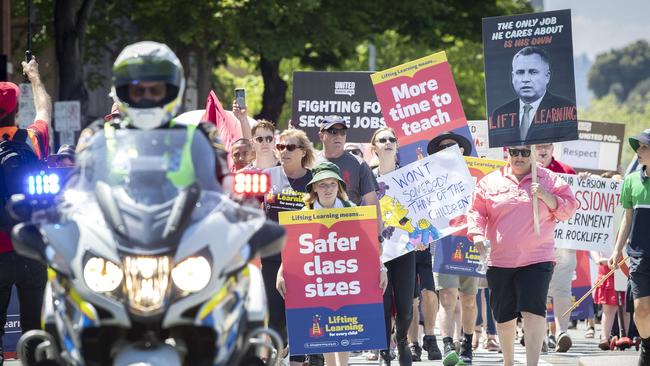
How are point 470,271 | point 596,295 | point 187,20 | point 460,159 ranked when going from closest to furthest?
point 460,159 → point 470,271 → point 596,295 → point 187,20

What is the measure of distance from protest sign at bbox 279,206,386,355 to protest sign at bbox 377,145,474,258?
218 centimetres

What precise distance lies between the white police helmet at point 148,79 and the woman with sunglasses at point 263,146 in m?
5.17

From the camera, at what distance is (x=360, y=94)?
704 inches

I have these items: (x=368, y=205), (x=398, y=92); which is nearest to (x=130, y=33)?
(x=398, y=92)

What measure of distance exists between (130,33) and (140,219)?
105 feet

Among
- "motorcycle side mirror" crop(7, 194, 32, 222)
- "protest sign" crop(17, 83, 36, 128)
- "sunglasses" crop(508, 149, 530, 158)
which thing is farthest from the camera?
"protest sign" crop(17, 83, 36, 128)

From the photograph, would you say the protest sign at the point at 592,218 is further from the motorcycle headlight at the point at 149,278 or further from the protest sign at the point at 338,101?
the motorcycle headlight at the point at 149,278

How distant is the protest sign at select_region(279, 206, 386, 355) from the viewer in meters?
11.4

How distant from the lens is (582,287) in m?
19.2

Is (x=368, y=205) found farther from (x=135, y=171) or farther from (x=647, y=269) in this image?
(x=135, y=171)

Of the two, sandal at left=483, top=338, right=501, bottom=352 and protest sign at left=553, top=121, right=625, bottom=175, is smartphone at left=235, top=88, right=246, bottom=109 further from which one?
protest sign at left=553, top=121, right=625, bottom=175

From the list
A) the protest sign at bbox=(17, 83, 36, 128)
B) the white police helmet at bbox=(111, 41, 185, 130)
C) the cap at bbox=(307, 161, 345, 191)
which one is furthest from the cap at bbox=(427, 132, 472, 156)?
the protest sign at bbox=(17, 83, 36, 128)

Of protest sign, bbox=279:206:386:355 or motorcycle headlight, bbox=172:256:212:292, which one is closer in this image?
motorcycle headlight, bbox=172:256:212:292

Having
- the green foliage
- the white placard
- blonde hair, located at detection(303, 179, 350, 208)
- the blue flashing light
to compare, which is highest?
the green foliage
